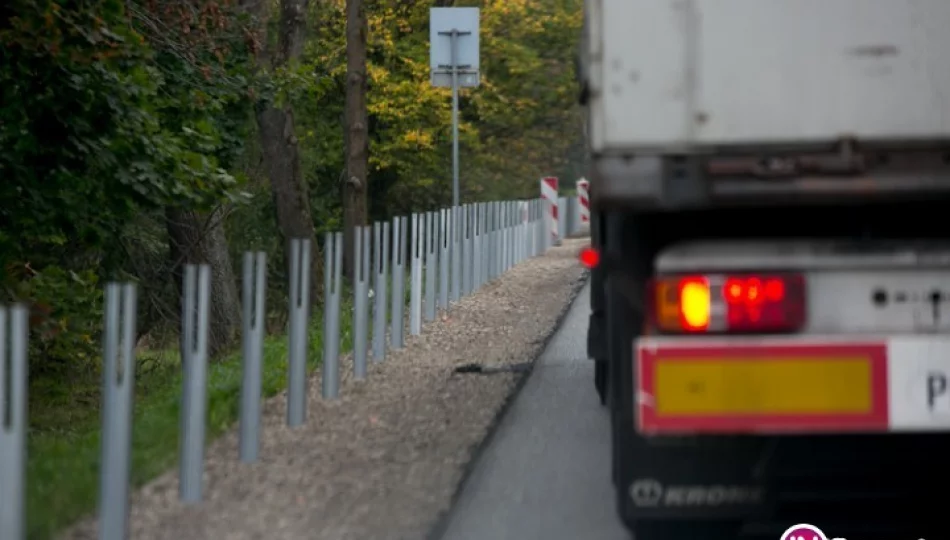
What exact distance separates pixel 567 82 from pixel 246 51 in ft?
112

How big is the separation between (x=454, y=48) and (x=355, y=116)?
3.22m

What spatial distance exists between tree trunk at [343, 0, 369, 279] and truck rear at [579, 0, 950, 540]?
62.3 feet

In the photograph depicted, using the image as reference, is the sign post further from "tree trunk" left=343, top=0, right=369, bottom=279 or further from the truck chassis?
the truck chassis

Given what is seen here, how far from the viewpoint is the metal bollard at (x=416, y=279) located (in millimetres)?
15664

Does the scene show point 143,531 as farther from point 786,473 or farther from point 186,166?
point 186,166

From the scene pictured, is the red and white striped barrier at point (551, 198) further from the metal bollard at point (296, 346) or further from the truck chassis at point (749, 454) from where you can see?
the truck chassis at point (749, 454)

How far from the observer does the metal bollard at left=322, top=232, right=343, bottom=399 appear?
11203mm

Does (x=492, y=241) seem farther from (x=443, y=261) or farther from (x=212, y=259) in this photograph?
(x=443, y=261)

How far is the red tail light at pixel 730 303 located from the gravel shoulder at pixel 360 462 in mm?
1770

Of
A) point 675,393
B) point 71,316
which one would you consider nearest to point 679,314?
point 675,393

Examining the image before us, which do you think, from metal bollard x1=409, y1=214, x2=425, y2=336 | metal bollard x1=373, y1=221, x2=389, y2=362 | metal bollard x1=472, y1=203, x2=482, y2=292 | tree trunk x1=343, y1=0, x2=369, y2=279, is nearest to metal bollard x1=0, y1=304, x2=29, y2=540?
metal bollard x1=373, y1=221, x2=389, y2=362

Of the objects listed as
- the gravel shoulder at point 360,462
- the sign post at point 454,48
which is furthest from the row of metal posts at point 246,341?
the sign post at point 454,48

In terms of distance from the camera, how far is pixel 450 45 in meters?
22.6

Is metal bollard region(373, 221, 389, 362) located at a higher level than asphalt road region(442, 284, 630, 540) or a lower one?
higher
